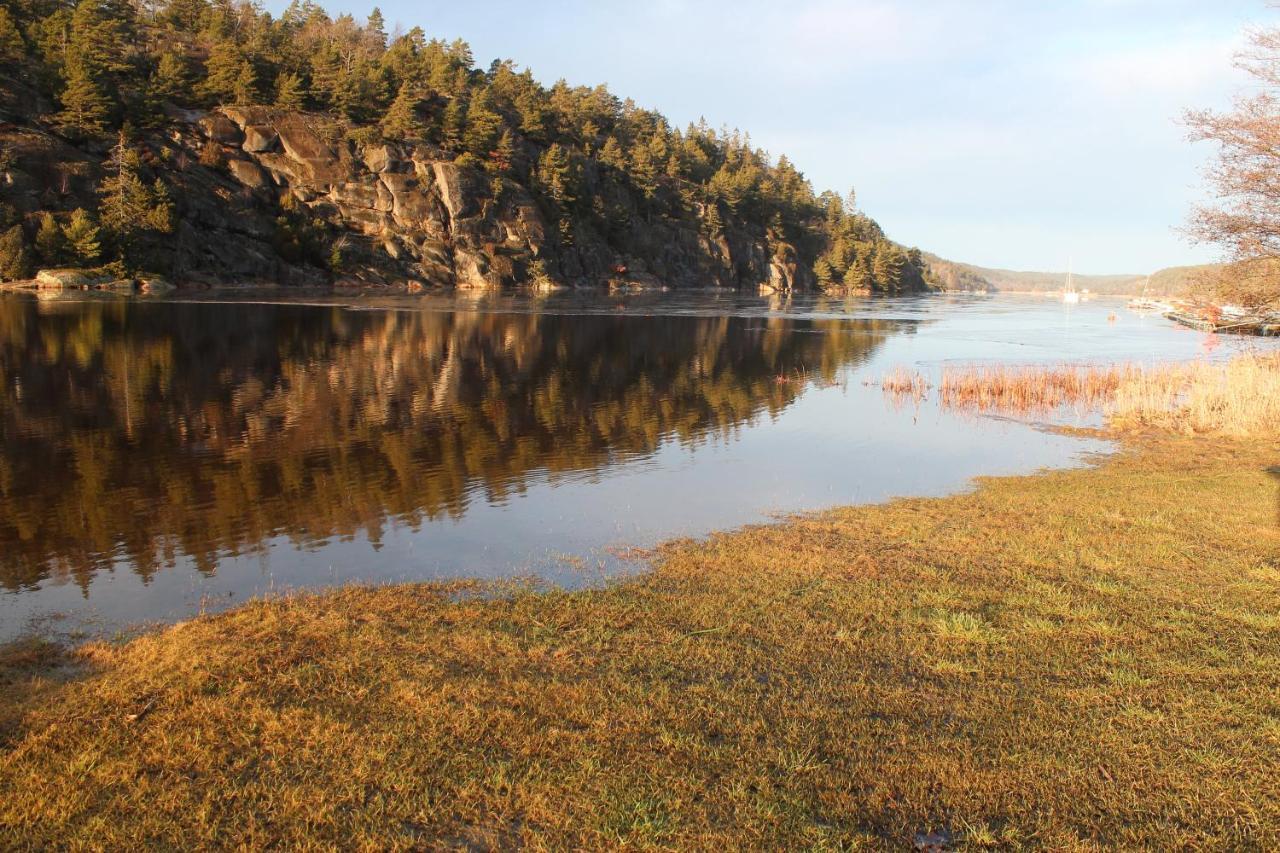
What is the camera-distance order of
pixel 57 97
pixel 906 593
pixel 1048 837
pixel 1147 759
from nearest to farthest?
pixel 1048 837
pixel 1147 759
pixel 906 593
pixel 57 97

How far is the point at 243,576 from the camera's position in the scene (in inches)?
427

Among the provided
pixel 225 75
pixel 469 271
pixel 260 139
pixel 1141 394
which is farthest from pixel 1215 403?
pixel 225 75

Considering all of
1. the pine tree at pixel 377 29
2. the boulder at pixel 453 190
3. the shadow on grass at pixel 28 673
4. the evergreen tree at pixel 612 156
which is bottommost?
the shadow on grass at pixel 28 673

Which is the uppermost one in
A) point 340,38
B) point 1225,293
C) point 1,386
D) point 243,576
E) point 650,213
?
point 340,38

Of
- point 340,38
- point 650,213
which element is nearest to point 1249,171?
point 650,213

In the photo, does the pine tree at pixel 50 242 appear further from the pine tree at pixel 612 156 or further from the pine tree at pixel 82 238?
the pine tree at pixel 612 156

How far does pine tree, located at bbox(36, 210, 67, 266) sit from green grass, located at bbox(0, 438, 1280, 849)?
3302 inches

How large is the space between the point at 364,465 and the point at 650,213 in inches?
6174

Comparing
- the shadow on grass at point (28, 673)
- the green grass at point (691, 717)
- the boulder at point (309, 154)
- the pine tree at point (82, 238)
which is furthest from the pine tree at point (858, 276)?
the shadow on grass at point (28, 673)

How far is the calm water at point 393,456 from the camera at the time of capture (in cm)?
1137

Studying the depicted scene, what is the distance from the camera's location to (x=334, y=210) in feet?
355

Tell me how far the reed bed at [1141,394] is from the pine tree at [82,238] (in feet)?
245

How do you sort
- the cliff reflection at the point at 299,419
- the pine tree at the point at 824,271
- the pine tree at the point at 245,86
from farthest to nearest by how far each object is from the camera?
the pine tree at the point at 824,271 → the pine tree at the point at 245,86 → the cliff reflection at the point at 299,419

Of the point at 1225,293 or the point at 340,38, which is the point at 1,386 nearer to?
the point at 1225,293
